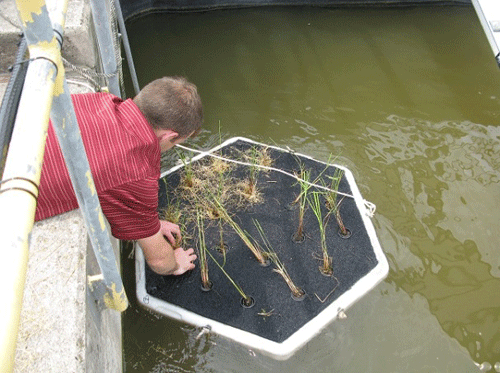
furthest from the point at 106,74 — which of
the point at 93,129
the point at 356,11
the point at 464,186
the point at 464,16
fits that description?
the point at 464,16

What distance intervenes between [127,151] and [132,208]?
25cm

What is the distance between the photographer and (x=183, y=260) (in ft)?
8.47

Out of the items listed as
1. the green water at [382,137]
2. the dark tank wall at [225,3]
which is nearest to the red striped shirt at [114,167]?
the green water at [382,137]

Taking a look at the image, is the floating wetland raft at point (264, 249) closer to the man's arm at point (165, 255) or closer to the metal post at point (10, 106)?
the man's arm at point (165, 255)

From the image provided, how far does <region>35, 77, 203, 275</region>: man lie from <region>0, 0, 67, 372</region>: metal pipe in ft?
2.54

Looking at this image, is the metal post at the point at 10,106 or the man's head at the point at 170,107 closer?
the metal post at the point at 10,106

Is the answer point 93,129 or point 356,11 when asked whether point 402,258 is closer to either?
point 93,129

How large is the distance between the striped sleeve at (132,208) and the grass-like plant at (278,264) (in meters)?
0.78

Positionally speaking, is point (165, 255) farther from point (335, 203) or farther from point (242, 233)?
point (335, 203)

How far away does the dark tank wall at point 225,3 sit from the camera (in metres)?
5.09

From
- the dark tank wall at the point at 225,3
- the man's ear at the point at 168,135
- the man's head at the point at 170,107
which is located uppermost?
the man's head at the point at 170,107

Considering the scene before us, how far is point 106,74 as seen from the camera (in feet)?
8.55

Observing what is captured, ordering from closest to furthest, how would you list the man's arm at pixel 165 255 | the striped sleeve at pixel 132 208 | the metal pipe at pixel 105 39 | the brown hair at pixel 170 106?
the striped sleeve at pixel 132 208 → the brown hair at pixel 170 106 → the man's arm at pixel 165 255 → the metal pipe at pixel 105 39

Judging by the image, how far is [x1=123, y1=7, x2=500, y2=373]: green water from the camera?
2428 mm
